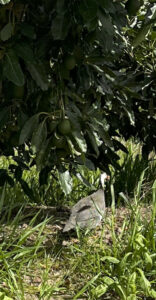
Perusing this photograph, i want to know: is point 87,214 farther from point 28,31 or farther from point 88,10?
point 88,10

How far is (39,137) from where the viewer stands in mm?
1952

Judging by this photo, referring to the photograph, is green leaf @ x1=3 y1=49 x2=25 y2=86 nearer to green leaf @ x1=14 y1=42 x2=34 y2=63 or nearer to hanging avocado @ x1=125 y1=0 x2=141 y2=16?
green leaf @ x1=14 y1=42 x2=34 y2=63

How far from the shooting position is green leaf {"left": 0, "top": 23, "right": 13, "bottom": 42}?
1864 millimetres

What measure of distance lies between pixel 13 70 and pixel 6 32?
0.13 m

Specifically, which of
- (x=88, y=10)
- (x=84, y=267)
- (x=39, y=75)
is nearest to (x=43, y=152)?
(x=39, y=75)

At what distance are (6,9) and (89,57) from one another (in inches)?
14.5

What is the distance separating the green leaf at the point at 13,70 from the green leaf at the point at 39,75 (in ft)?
0.31

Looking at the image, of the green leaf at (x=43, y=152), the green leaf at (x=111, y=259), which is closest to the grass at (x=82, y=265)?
the green leaf at (x=111, y=259)

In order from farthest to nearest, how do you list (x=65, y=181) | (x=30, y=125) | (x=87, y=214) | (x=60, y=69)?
1. (x=87, y=214)
2. (x=65, y=181)
3. (x=60, y=69)
4. (x=30, y=125)

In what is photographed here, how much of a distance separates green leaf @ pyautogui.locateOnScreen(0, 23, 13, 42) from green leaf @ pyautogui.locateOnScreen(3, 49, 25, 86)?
0.23ft

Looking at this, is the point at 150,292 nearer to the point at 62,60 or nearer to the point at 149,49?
the point at 62,60

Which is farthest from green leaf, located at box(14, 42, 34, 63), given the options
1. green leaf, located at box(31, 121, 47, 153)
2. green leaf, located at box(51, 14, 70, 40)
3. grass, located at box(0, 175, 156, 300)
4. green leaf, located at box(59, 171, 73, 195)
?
grass, located at box(0, 175, 156, 300)

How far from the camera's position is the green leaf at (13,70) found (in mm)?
1885

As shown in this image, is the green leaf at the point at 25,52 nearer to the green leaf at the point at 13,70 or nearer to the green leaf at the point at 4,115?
the green leaf at the point at 13,70
